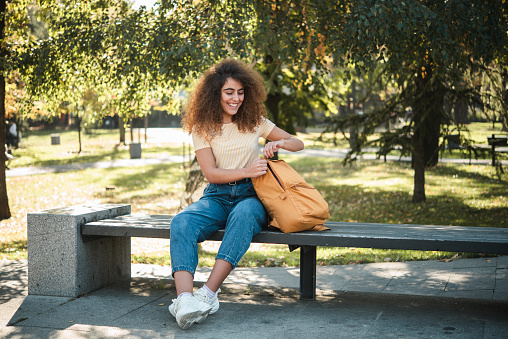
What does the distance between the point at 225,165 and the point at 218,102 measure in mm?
518

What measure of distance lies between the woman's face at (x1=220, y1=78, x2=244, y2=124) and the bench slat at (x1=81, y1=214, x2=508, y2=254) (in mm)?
1006

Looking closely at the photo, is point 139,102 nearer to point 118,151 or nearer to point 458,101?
point 458,101

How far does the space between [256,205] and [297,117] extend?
33.4 feet

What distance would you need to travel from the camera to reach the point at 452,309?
4.35m

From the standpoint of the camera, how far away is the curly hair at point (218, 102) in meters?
4.54

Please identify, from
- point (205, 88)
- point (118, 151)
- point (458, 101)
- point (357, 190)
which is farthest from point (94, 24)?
point (118, 151)

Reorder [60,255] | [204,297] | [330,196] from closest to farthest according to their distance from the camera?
[204,297] < [60,255] < [330,196]

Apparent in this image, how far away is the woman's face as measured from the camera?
4.56 m

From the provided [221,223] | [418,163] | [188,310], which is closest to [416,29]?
[221,223]

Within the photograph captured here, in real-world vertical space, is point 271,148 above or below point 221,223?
above

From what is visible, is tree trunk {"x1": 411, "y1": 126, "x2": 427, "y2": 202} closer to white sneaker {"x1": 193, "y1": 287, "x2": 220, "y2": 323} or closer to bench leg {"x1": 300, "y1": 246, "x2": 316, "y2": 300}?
bench leg {"x1": 300, "y1": 246, "x2": 316, "y2": 300}

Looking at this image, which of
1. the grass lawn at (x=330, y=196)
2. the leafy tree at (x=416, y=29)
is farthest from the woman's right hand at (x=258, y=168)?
the grass lawn at (x=330, y=196)

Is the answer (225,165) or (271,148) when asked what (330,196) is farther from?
(271,148)

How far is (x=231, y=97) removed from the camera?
4.56 metres
